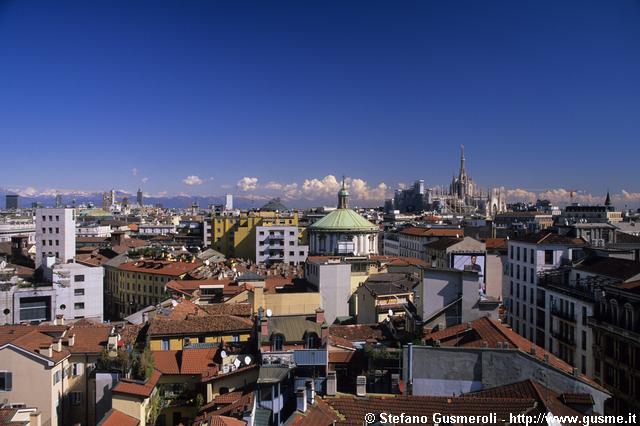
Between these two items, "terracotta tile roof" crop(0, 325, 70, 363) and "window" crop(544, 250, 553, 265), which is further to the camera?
"window" crop(544, 250, 553, 265)

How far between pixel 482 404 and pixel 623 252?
84.9 feet

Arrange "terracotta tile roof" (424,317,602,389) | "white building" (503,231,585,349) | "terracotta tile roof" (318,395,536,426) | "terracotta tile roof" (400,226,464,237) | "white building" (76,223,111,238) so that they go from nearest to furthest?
1. "terracotta tile roof" (318,395,536,426)
2. "terracotta tile roof" (424,317,602,389)
3. "white building" (503,231,585,349)
4. "terracotta tile roof" (400,226,464,237)
5. "white building" (76,223,111,238)

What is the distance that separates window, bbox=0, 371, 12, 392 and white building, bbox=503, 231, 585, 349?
28.9m

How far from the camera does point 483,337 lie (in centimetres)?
2102

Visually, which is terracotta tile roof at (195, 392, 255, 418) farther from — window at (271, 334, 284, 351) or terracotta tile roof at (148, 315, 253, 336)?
terracotta tile roof at (148, 315, 253, 336)

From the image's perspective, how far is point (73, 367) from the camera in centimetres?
2661

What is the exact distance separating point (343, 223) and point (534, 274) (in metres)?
32.6

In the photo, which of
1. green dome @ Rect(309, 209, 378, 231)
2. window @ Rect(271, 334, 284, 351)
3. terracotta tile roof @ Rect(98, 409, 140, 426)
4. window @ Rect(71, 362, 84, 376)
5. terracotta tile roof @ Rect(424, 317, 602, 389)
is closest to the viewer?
terracotta tile roof @ Rect(98, 409, 140, 426)

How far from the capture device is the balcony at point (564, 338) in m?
32.0

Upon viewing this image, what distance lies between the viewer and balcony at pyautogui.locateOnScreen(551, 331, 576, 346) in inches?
1261

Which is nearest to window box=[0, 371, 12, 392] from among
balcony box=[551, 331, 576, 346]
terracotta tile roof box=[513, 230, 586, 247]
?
balcony box=[551, 331, 576, 346]

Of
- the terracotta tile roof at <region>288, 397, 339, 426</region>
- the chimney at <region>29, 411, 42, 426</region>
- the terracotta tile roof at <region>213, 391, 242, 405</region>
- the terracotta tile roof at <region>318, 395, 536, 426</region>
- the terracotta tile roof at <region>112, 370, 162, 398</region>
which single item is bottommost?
the chimney at <region>29, 411, 42, 426</region>

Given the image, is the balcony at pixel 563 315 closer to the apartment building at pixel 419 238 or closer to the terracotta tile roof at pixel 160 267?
the terracotta tile roof at pixel 160 267

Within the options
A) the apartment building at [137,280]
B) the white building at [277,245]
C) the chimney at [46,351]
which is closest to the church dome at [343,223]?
the white building at [277,245]
